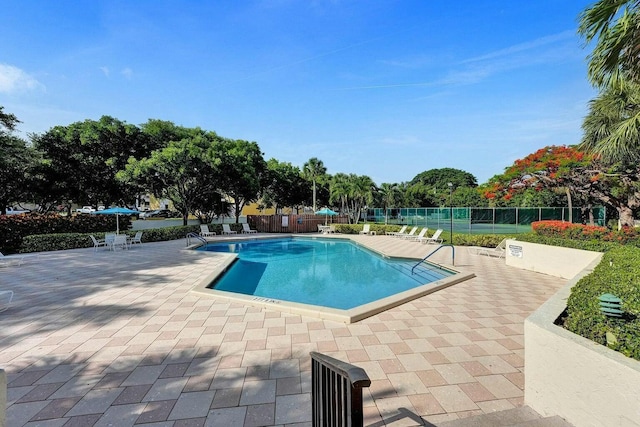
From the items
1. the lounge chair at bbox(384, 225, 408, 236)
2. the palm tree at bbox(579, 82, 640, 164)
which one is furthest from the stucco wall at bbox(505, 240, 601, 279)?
the lounge chair at bbox(384, 225, 408, 236)

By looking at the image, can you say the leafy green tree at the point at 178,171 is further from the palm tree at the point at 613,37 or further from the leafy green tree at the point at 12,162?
the palm tree at the point at 613,37

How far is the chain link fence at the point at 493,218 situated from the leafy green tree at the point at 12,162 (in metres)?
19.5

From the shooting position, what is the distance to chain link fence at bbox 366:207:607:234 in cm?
1582

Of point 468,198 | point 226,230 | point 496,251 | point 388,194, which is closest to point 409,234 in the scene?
point 496,251

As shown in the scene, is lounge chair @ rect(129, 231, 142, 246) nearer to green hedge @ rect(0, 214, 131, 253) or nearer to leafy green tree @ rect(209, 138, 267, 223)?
green hedge @ rect(0, 214, 131, 253)

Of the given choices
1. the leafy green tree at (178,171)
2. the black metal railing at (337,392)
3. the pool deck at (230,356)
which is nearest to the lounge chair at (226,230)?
the leafy green tree at (178,171)

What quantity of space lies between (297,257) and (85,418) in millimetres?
10636

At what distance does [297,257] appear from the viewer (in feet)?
42.3

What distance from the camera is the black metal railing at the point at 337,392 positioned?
126 cm

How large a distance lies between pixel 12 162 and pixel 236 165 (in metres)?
10.1

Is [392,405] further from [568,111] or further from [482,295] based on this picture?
[568,111]

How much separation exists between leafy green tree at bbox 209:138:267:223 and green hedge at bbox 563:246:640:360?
1610 centimetres

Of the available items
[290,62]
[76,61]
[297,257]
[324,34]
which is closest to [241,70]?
[290,62]

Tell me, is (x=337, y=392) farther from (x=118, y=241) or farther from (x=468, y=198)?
(x=468, y=198)
